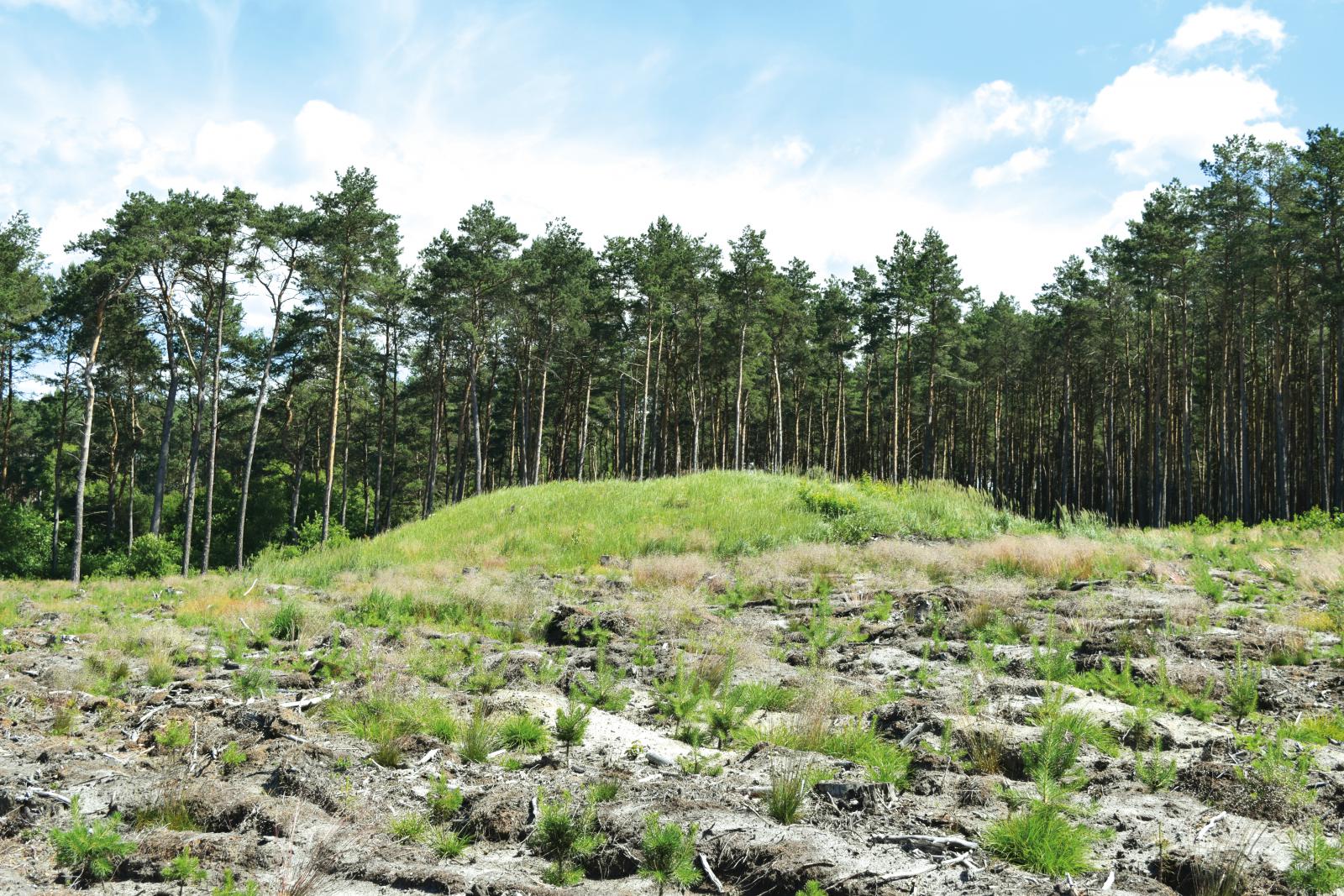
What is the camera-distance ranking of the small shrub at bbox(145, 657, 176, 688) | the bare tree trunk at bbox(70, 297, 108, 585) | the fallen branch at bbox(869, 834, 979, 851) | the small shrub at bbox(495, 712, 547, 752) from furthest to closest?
the bare tree trunk at bbox(70, 297, 108, 585)
the small shrub at bbox(145, 657, 176, 688)
the small shrub at bbox(495, 712, 547, 752)
the fallen branch at bbox(869, 834, 979, 851)

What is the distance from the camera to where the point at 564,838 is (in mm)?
4418

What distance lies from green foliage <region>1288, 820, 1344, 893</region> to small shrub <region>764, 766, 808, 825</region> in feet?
7.71

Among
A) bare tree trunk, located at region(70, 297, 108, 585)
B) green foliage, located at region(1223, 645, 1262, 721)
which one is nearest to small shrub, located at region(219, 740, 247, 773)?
green foliage, located at region(1223, 645, 1262, 721)

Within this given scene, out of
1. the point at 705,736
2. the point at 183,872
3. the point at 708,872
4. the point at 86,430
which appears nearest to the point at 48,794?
the point at 183,872

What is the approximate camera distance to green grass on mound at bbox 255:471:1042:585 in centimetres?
1750

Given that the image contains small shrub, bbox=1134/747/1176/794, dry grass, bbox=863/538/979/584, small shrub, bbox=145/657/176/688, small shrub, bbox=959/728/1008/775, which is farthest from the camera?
dry grass, bbox=863/538/979/584

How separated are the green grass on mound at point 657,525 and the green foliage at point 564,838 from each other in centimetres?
1185

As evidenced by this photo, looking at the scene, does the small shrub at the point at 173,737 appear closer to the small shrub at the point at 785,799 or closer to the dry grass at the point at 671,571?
the small shrub at the point at 785,799

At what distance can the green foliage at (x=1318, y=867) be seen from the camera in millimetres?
3686

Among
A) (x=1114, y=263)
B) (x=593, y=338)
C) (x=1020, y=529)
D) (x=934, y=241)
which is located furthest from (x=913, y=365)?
(x=1020, y=529)

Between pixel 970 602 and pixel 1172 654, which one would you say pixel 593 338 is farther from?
pixel 1172 654

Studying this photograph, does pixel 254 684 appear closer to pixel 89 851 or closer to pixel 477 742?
pixel 477 742

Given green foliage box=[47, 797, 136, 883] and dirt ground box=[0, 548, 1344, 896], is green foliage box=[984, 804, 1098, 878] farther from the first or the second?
green foliage box=[47, 797, 136, 883]

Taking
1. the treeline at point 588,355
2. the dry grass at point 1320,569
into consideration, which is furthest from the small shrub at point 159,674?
the treeline at point 588,355
